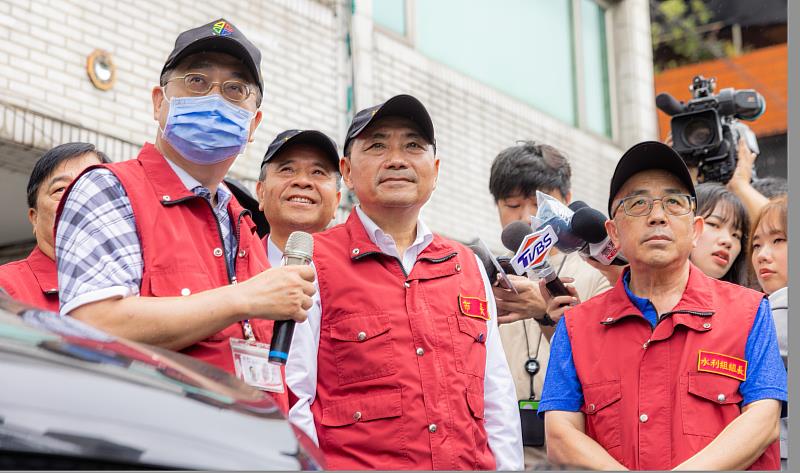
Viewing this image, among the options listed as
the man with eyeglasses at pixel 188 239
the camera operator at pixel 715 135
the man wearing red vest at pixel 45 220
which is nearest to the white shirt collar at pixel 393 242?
the man with eyeglasses at pixel 188 239

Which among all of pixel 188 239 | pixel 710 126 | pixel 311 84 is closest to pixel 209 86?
pixel 188 239

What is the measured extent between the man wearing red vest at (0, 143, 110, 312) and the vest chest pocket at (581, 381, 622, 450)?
6.53 ft

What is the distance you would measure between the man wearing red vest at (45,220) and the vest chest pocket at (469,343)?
1.54 meters

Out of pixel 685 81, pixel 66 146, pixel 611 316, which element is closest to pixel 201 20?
pixel 66 146

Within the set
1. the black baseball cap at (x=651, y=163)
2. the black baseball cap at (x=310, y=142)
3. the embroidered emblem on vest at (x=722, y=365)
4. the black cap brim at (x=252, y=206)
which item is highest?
the black baseball cap at (x=310, y=142)

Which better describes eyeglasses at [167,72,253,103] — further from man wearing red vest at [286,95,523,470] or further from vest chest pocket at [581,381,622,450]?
vest chest pocket at [581,381,622,450]

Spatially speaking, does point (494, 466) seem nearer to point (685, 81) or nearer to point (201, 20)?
point (201, 20)

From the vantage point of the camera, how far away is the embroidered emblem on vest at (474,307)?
337cm

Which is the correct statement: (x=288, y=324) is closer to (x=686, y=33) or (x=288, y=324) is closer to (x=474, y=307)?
(x=474, y=307)

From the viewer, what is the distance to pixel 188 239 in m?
2.84

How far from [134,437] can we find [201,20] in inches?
261

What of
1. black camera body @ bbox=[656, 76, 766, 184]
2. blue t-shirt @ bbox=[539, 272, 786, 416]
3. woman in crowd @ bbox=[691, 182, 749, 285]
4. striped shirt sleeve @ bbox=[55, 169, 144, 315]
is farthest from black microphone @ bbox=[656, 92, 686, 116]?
striped shirt sleeve @ bbox=[55, 169, 144, 315]

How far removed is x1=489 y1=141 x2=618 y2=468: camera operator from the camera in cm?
397

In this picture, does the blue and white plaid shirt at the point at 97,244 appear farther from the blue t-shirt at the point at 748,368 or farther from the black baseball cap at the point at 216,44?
the blue t-shirt at the point at 748,368
